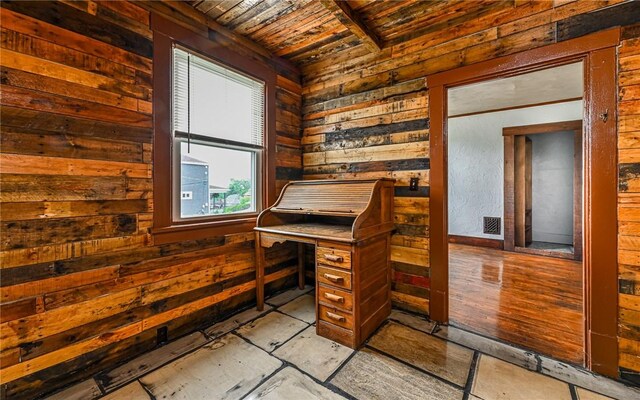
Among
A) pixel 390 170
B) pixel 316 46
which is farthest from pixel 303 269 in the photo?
pixel 316 46

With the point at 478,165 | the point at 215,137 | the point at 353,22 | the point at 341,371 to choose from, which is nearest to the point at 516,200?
the point at 478,165

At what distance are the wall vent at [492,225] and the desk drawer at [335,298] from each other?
422 centimetres

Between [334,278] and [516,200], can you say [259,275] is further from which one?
[516,200]

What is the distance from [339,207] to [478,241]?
406cm

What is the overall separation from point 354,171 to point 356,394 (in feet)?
6.22

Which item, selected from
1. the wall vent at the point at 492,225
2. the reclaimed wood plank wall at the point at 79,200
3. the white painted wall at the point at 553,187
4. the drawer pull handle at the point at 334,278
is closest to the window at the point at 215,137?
the reclaimed wood plank wall at the point at 79,200

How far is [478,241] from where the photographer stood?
512 centimetres

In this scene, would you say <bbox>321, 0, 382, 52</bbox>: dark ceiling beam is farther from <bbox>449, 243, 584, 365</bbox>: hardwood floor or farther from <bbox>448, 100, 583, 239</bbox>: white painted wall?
<bbox>448, 100, 583, 239</bbox>: white painted wall

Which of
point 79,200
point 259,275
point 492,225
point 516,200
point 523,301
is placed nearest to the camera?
point 79,200

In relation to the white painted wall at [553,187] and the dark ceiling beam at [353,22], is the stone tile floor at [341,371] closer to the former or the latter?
the dark ceiling beam at [353,22]

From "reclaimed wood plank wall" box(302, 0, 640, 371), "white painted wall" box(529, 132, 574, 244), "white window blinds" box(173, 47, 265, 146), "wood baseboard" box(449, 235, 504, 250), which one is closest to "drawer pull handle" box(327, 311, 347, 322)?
"reclaimed wood plank wall" box(302, 0, 640, 371)

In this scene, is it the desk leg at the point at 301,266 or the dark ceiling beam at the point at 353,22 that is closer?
the dark ceiling beam at the point at 353,22

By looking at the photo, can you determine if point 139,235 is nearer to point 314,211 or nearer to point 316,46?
point 314,211

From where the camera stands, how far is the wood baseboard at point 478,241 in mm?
4887
